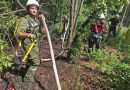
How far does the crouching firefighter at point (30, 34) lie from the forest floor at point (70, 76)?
1.75 feet

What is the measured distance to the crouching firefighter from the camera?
266 inches

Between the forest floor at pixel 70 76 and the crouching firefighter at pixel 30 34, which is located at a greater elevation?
the crouching firefighter at pixel 30 34

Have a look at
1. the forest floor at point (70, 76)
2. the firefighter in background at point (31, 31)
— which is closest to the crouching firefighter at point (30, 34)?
the firefighter in background at point (31, 31)

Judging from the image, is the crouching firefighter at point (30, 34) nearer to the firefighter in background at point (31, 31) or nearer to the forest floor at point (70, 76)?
the firefighter in background at point (31, 31)

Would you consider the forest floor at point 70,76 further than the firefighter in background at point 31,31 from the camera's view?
Yes

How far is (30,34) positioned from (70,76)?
7.77 feet

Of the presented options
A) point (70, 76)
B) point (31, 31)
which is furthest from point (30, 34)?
point (70, 76)

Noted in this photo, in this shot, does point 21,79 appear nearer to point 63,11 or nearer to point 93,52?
point 93,52

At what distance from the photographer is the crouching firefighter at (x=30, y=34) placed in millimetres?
6758

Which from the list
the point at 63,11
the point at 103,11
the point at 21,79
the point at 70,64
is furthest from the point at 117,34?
the point at 21,79

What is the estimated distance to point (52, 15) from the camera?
21297 mm

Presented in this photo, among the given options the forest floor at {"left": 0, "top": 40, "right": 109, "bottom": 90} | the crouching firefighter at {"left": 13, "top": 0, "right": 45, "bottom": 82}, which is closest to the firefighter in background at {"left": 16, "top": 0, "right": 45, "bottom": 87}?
the crouching firefighter at {"left": 13, "top": 0, "right": 45, "bottom": 82}

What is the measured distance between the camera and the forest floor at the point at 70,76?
7648mm

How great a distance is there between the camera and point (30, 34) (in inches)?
264
